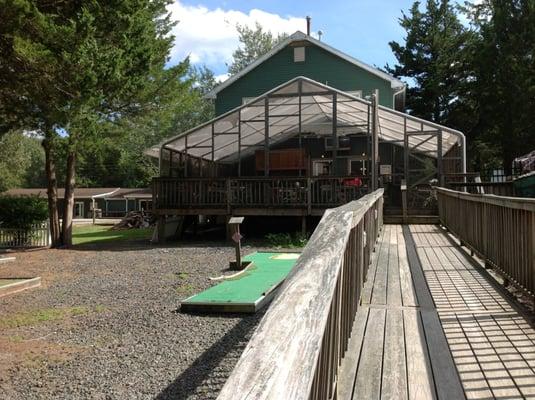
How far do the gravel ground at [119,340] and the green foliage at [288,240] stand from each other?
3872 millimetres

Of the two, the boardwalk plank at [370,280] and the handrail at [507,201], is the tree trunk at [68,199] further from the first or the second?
the handrail at [507,201]

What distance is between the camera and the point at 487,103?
92.6ft

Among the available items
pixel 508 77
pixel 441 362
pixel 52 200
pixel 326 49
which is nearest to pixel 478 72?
pixel 508 77

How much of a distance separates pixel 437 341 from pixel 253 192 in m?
12.7

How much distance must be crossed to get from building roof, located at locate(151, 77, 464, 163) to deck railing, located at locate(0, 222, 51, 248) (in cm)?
526

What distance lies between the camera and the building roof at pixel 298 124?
16875mm

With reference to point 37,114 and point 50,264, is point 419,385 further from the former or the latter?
point 37,114

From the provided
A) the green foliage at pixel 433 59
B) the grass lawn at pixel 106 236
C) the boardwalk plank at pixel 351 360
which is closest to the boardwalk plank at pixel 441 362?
the boardwalk plank at pixel 351 360

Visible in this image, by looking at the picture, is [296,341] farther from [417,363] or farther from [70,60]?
[70,60]

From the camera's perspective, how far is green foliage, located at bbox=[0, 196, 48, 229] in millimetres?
18938

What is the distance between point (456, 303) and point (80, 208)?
51815 millimetres

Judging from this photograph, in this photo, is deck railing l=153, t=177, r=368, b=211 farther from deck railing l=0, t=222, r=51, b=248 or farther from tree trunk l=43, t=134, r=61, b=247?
deck railing l=0, t=222, r=51, b=248

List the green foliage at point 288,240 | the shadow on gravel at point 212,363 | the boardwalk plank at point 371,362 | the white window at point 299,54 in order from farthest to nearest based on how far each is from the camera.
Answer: the white window at point 299,54, the green foliage at point 288,240, the shadow on gravel at point 212,363, the boardwalk plank at point 371,362

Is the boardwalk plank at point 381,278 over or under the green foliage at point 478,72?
under
